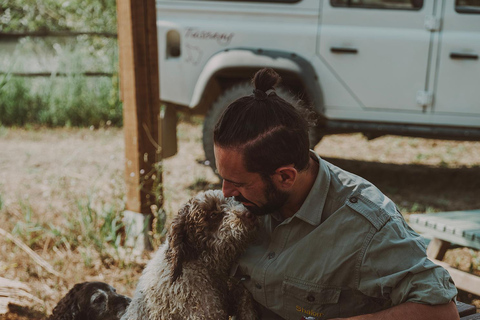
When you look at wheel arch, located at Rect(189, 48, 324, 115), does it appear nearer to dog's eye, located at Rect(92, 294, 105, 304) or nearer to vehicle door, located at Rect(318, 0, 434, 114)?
vehicle door, located at Rect(318, 0, 434, 114)

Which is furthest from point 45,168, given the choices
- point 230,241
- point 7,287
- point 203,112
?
point 230,241

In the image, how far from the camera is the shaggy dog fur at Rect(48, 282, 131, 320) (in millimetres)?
3049

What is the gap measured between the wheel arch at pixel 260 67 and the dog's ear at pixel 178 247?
4.04 m

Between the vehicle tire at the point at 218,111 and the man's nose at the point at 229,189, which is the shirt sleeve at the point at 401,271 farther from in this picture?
the vehicle tire at the point at 218,111

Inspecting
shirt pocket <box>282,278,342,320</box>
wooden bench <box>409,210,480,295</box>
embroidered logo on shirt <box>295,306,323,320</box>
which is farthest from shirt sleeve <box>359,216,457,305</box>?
wooden bench <box>409,210,480,295</box>

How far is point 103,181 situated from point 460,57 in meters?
4.58

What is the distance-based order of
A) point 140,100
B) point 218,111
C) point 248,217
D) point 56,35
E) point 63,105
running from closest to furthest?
point 248,217
point 140,100
point 218,111
point 63,105
point 56,35

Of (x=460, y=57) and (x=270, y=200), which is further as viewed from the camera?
(x=460, y=57)

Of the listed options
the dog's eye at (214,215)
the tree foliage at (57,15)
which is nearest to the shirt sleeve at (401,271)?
the dog's eye at (214,215)

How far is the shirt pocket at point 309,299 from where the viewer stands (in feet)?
7.27

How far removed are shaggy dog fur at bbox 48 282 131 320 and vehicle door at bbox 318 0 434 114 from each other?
437 centimetres

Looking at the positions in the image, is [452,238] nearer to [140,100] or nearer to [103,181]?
[140,100]

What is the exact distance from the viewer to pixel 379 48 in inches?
255

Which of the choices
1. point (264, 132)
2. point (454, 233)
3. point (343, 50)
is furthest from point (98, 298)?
point (343, 50)
